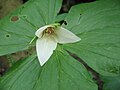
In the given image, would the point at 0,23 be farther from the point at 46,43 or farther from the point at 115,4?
the point at 115,4

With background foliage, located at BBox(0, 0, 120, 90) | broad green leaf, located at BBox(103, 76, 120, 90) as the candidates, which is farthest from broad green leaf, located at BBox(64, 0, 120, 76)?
broad green leaf, located at BBox(103, 76, 120, 90)

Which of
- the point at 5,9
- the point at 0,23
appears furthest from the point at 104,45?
the point at 5,9

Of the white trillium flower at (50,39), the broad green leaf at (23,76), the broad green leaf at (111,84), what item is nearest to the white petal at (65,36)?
the white trillium flower at (50,39)

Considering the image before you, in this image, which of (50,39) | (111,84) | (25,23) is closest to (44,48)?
(50,39)

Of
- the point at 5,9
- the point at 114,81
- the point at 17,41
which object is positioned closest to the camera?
the point at 17,41

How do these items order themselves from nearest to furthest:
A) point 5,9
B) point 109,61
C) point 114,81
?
point 109,61 < point 114,81 < point 5,9

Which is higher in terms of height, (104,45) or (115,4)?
(115,4)

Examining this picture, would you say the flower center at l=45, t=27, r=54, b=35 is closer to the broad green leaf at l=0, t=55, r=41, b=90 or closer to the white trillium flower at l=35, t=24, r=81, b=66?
the white trillium flower at l=35, t=24, r=81, b=66
